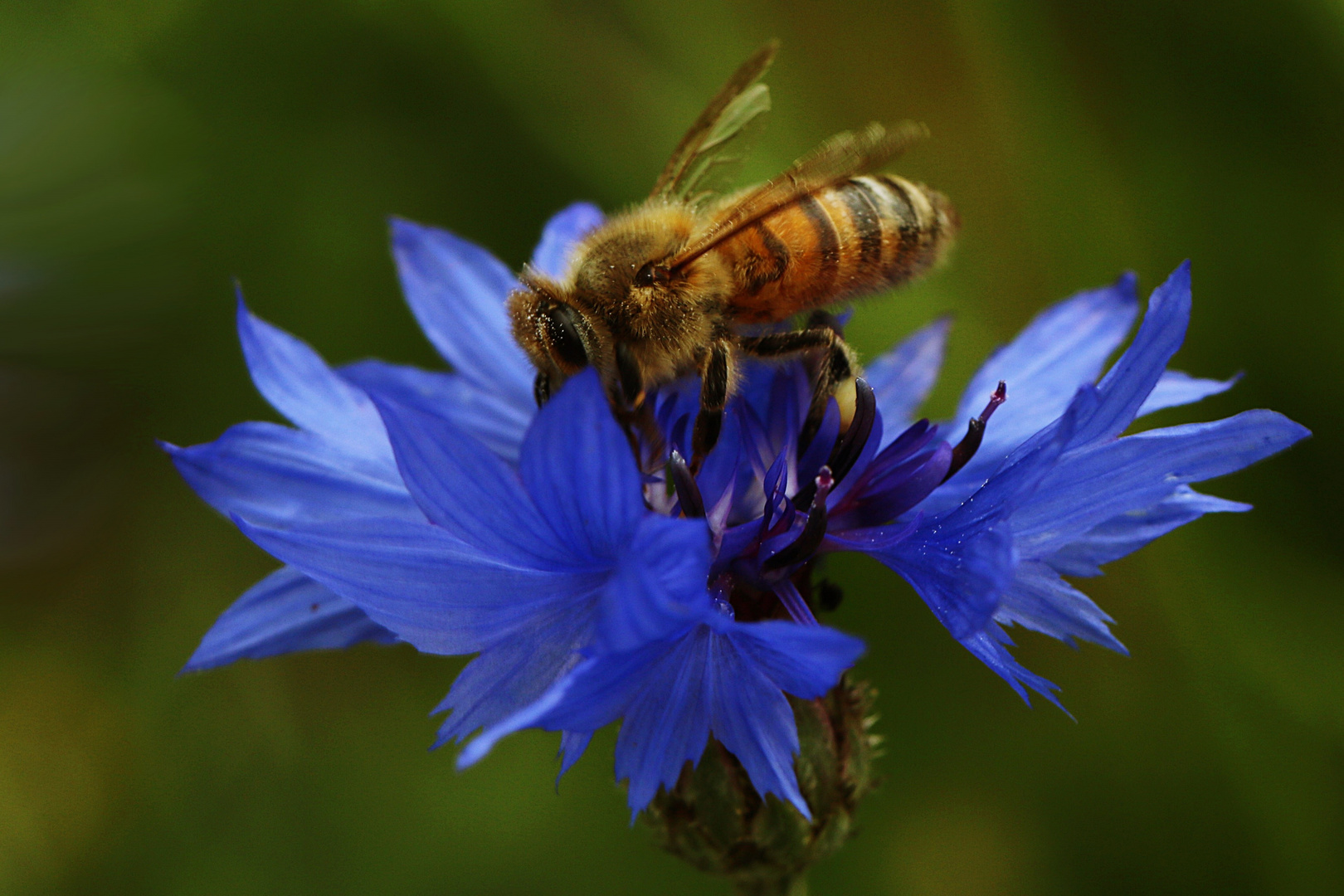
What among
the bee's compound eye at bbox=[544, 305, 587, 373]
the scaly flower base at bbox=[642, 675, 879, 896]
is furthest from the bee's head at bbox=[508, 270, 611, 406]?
the scaly flower base at bbox=[642, 675, 879, 896]

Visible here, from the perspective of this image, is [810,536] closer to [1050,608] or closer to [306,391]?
[1050,608]

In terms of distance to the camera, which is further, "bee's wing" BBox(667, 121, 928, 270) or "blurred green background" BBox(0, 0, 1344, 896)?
"blurred green background" BBox(0, 0, 1344, 896)

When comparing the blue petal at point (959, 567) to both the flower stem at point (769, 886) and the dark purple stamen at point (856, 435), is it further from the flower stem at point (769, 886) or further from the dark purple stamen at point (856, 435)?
the flower stem at point (769, 886)

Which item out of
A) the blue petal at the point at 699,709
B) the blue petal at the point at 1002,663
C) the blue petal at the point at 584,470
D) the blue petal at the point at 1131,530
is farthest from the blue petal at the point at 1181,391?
the blue petal at the point at 584,470

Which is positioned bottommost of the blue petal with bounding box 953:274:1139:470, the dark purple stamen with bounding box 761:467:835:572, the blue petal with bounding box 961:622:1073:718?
the blue petal with bounding box 961:622:1073:718

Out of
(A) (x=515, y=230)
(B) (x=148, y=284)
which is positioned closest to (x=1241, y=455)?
(A) (x=515, y=230)

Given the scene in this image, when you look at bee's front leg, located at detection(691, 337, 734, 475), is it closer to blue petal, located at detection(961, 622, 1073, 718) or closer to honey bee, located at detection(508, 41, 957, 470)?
honey bee, located at detection(508, 41, 957, 470)

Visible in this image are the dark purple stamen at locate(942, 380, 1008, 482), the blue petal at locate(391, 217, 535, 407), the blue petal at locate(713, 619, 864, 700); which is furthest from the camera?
the blue petal at locate(391, 217, 535, 407)
